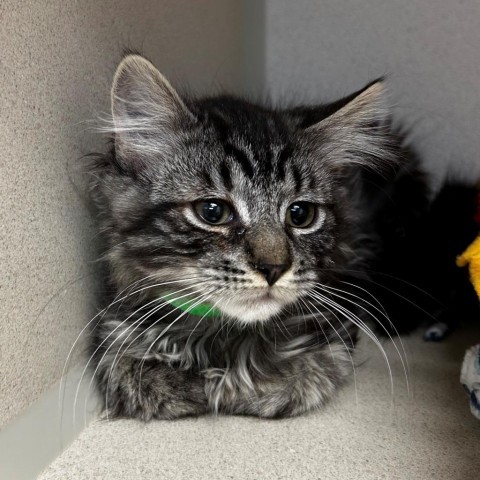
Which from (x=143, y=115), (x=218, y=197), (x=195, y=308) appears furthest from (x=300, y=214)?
(x=143, y=115)

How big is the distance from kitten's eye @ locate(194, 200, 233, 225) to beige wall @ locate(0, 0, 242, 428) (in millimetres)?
321

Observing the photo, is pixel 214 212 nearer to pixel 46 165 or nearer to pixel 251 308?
→ pixel 251 308

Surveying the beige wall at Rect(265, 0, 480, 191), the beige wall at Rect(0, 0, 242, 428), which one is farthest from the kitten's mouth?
the beige wall at Rect(265, 0, 480, 191)

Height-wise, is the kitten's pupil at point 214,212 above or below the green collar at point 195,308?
above

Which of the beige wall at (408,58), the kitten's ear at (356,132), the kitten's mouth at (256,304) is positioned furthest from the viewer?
the beige wall at (408,58)

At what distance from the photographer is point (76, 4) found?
1415 mm

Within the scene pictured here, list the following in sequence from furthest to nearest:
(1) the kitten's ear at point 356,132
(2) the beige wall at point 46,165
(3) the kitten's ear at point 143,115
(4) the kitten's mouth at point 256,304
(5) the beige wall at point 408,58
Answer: (5) the beige wall at point 408,58 < (1) the kitten's ear at point 356,132 < (3) the kitten's ear at point 143,115 < (4) the kitten's mouth at point 256,304 < (2) the beige wall at point 46,165

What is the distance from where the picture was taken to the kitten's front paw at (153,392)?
56.3 inches

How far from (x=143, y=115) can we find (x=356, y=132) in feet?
1.94

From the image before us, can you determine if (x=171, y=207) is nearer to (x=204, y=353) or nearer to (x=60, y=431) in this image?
(x=204, y=353)

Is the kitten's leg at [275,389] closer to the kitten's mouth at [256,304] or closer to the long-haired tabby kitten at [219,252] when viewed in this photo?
the long-haired tabby kitten at [219,252]

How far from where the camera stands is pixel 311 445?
1338 mm

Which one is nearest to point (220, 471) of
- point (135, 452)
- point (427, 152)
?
point (135, 452)

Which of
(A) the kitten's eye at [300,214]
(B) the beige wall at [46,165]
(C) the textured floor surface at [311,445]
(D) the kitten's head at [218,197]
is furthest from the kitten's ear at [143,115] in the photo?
(C) the textured floor surface at [311,445]
